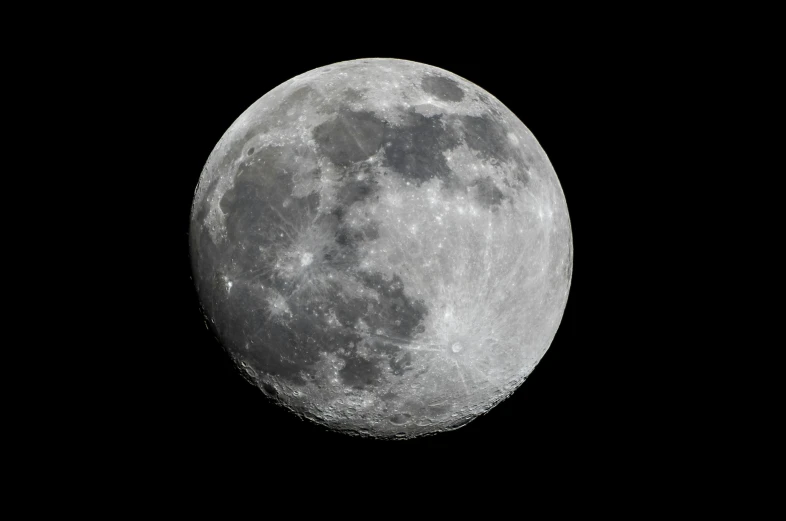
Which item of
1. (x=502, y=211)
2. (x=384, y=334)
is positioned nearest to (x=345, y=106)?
(x=502, y=211)

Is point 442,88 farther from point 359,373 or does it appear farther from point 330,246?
point 359,373

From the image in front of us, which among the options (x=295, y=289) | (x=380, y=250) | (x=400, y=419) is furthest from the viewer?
(x=400, y=419)

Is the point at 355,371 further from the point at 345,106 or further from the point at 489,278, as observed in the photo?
the point at 345,106

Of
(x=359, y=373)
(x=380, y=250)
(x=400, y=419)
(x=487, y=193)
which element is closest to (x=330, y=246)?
(x=380, y=250)

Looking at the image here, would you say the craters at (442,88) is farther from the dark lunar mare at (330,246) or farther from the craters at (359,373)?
the craters at (359,373)

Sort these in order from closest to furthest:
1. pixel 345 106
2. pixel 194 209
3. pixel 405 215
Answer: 1. pixel 405 215
2. pixel 345 106
3. pixel 194 209

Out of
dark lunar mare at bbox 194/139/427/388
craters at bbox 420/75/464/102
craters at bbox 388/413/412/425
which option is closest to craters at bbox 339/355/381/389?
dark lunar mare at bbox 194/139/427/388

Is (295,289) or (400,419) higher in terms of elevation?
(295,289)
